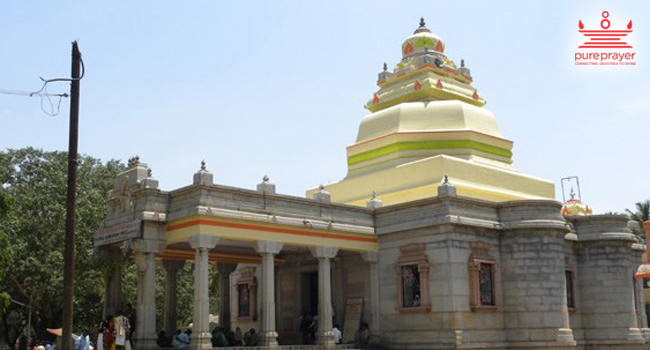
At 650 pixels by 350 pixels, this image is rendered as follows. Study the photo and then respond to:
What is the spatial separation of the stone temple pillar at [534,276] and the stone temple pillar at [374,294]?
15.2ft

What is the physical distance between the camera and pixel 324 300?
2559 centimetres

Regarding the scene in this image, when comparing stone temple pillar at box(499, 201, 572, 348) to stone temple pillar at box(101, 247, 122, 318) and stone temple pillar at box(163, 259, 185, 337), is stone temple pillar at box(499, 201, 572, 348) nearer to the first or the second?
stone temple pillar at box(163, 259, 185, 337)

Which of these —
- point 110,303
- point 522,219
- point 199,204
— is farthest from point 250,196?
point 522,219

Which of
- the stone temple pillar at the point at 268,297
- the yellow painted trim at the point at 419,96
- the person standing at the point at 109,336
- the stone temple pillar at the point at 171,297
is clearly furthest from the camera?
the yellow painted trim at the point at 419,96

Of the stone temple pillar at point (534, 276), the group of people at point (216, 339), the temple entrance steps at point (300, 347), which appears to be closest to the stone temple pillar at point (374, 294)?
the temple entrance steps at point (300, 347)

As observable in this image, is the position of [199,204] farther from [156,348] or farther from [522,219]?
[522,219]

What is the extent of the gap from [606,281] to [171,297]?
1755 cm

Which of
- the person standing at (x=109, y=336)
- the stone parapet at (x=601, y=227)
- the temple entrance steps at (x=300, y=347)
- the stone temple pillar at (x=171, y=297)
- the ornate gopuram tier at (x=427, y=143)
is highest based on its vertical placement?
the ornate gopuram tier at (x=427, y=143)

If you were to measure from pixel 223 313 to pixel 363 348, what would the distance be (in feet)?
22.5

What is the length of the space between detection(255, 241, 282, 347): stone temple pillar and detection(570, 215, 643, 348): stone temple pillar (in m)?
13.7

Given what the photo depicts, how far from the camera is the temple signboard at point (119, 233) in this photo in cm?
2291

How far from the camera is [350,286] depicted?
28.8 metres

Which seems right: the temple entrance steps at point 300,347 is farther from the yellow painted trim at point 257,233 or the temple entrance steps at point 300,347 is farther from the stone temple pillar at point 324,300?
the yellow painted trim at point 257,233

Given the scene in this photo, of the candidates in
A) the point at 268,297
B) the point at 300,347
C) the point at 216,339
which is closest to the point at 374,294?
the point at 300,347
